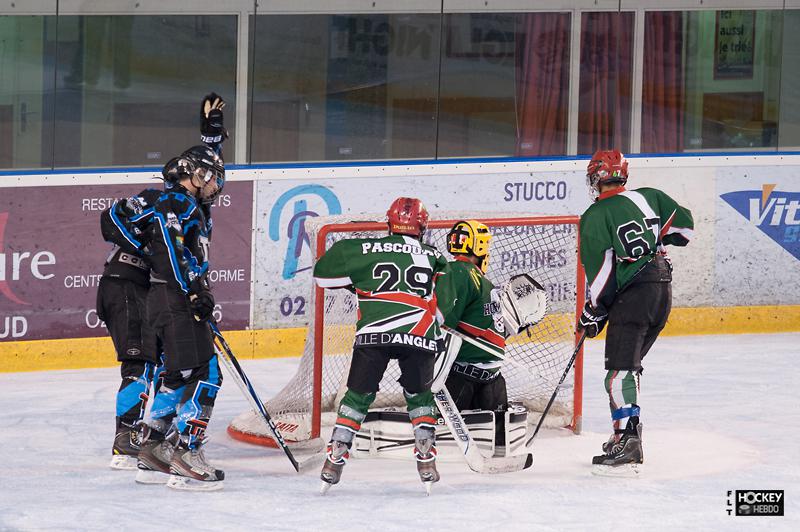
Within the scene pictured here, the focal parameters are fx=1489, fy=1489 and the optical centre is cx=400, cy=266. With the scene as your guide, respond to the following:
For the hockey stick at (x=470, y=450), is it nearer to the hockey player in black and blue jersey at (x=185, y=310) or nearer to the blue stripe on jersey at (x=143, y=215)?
the hockey player in black and blue jersey at (x=185, y=310)

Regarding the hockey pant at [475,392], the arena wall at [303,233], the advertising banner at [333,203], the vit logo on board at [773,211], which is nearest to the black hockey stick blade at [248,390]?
the hockey pant at [475,392]

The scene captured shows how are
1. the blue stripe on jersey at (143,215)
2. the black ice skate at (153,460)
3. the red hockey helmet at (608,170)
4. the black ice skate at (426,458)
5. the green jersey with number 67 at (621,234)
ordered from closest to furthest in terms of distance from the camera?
the black ice skate at (426,458), the black ice skate at (153,460), the blue stripe on jersey at (143,215), the green jersey with number 67 at (621,234), the red hockey helmet at (608,170)

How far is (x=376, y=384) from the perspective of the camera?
5508mm

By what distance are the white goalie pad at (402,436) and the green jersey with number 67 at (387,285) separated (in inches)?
29.5

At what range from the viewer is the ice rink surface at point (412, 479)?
17.4 feet

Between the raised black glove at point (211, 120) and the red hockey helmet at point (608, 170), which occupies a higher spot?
the raised black glove at point (211, 120)

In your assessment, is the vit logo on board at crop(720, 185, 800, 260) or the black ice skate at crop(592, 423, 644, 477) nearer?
the black ice skate at crop(592, 423, 644, 477)

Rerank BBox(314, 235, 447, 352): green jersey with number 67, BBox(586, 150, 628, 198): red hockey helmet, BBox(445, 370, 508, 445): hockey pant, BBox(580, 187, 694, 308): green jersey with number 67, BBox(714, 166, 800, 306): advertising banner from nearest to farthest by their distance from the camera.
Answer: BBox(314, 235, 447, 352): green jersey with number 67, BBox(580, 187, 694, 308): green jersey with number 67, BBox(586, 150, 628, 198): red hockey helmet, BBox(445, 370, 508, 445): hockey pant, BBox(714, 166, 800, 306): advertising banner

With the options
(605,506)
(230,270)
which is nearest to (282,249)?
(230,270)

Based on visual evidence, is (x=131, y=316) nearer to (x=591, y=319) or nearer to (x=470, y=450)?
(x=470, y=450)

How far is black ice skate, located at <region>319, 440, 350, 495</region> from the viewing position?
551 cm

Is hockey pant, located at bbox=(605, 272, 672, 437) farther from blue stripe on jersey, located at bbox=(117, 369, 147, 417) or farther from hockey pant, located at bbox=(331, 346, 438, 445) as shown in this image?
blue stripe on jersey, located at bbox=(117, 369, 147, 417)

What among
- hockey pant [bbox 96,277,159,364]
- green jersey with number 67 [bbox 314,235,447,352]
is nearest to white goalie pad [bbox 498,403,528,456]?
green jersey with number 67 [bbox 314,235,447,352]

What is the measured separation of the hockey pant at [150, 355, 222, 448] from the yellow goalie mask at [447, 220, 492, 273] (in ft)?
3.63
